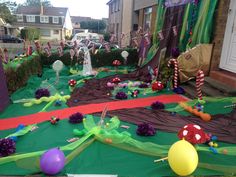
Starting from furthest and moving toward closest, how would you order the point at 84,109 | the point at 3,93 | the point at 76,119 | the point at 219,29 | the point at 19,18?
the point at 19,18 → the point at 219,29 → the point at 3,93 → the point at 84,109 → the point at 76,119

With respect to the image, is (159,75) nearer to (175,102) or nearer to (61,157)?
(175,102)

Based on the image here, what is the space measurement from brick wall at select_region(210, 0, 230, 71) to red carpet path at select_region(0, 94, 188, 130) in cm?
160

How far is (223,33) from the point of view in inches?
251

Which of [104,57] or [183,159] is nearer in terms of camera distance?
[183,159]

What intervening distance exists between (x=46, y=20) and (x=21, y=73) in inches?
1498

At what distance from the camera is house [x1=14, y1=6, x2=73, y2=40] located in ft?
135

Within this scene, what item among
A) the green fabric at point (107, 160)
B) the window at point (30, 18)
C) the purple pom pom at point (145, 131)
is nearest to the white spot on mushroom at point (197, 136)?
the green fabric at point (107, 160)

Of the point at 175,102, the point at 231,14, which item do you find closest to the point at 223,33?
the point at 231,14

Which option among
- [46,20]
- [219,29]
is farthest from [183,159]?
[46,20]

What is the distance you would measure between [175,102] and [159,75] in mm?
1738

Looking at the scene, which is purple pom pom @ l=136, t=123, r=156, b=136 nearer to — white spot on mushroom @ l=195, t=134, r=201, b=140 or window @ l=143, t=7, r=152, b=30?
white spot on mushroom @ l=195, t=134, r=201, b=140

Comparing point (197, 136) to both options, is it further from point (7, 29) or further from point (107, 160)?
point (7, 29)

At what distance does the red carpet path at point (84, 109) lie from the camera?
4.81 metres

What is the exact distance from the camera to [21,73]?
748 centimetres
